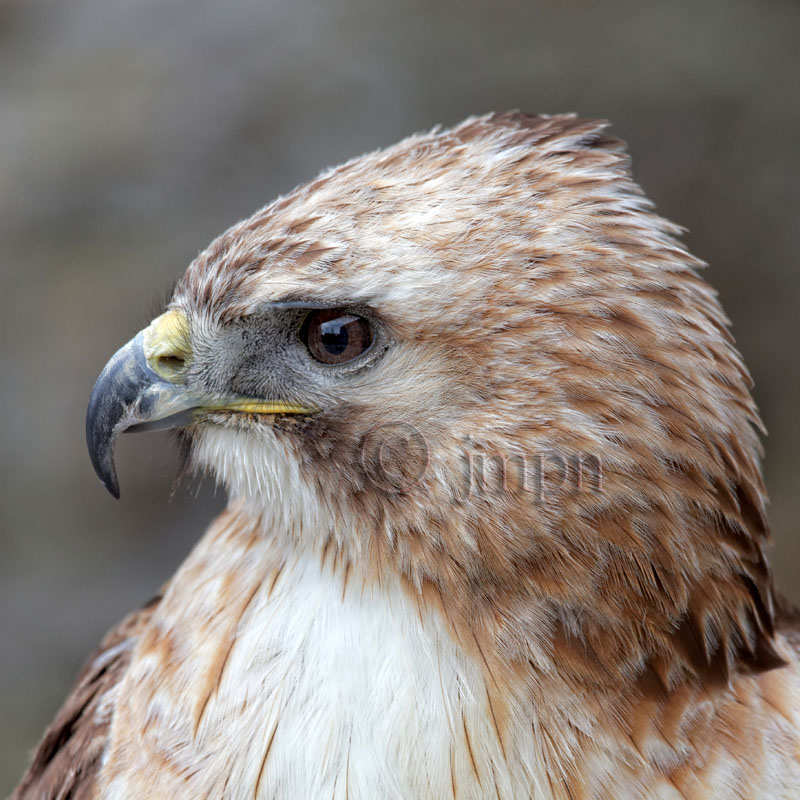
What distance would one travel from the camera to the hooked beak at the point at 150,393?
6.55ft

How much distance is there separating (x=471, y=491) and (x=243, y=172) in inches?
170

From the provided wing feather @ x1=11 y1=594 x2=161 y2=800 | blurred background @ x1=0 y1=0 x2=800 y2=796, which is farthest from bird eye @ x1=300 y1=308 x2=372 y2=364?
blurred background @ x1=0 y1=0 x2=800 y2=796

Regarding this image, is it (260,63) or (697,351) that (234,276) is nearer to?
(697,351)

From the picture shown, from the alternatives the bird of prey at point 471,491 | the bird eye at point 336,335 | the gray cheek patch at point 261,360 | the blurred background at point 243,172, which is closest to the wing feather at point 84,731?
the bird of prey at point 471,491

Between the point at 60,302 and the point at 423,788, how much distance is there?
4513 mm

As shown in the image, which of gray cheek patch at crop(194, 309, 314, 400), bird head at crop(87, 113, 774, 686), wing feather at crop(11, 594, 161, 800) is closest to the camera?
bird head at crop(87, 113, 774, 686)

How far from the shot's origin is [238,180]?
5652 mm

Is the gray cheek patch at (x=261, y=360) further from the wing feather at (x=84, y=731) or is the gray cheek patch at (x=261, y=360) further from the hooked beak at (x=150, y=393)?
the wing feather at (x=84, y=731)

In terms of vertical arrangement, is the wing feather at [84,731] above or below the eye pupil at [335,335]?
below

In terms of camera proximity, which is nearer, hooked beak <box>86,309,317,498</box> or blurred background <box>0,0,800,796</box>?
hooked beak <box>86,309,317,498</box>

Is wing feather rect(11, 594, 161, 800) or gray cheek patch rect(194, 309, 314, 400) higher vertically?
gray cheek patch rect(194, 309, 314, 400)

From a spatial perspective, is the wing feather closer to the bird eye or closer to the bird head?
the bird head

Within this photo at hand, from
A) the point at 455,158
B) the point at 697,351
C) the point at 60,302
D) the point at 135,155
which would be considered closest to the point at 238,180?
the point at 135,155

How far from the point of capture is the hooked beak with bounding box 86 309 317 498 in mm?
1996
